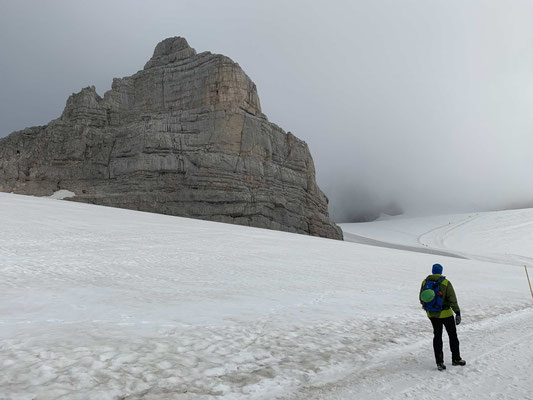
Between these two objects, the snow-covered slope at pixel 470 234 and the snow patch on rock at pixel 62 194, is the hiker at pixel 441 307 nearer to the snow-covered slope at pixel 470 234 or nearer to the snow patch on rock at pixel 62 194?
the snow-covered slope at pixel 470 234

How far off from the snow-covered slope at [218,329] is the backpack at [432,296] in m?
0.94

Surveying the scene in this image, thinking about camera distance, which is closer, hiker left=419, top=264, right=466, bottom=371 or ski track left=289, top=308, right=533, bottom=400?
Answer: ski track left=289, top=308, right=533, bottom=400

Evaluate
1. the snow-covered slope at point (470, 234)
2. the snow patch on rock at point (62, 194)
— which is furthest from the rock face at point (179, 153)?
the snow-covered slope at point (470, 234)

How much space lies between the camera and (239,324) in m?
7.16

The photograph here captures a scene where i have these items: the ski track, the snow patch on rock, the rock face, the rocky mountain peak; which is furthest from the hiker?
the rocky mountain peak

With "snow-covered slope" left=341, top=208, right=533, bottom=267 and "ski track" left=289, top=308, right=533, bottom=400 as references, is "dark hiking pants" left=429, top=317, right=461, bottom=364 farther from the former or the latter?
"snow-covered slope" left=341, top=208, right=533, bottom=267

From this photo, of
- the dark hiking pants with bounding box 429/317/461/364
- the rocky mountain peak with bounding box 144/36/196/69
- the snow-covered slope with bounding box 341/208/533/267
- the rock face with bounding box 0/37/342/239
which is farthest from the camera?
the rocky mountain peak with bounding box 144/36/196/69

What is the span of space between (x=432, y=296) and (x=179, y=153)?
175 ft

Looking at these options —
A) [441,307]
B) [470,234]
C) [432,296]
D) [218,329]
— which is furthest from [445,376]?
[470,234]

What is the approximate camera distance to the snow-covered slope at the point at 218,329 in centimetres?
468

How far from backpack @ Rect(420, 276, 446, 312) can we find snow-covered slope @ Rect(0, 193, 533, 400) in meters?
0.94

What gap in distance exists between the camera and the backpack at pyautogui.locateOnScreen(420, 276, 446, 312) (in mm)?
5660

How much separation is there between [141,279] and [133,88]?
63.4 meters

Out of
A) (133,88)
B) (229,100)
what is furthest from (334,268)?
(133,88)
